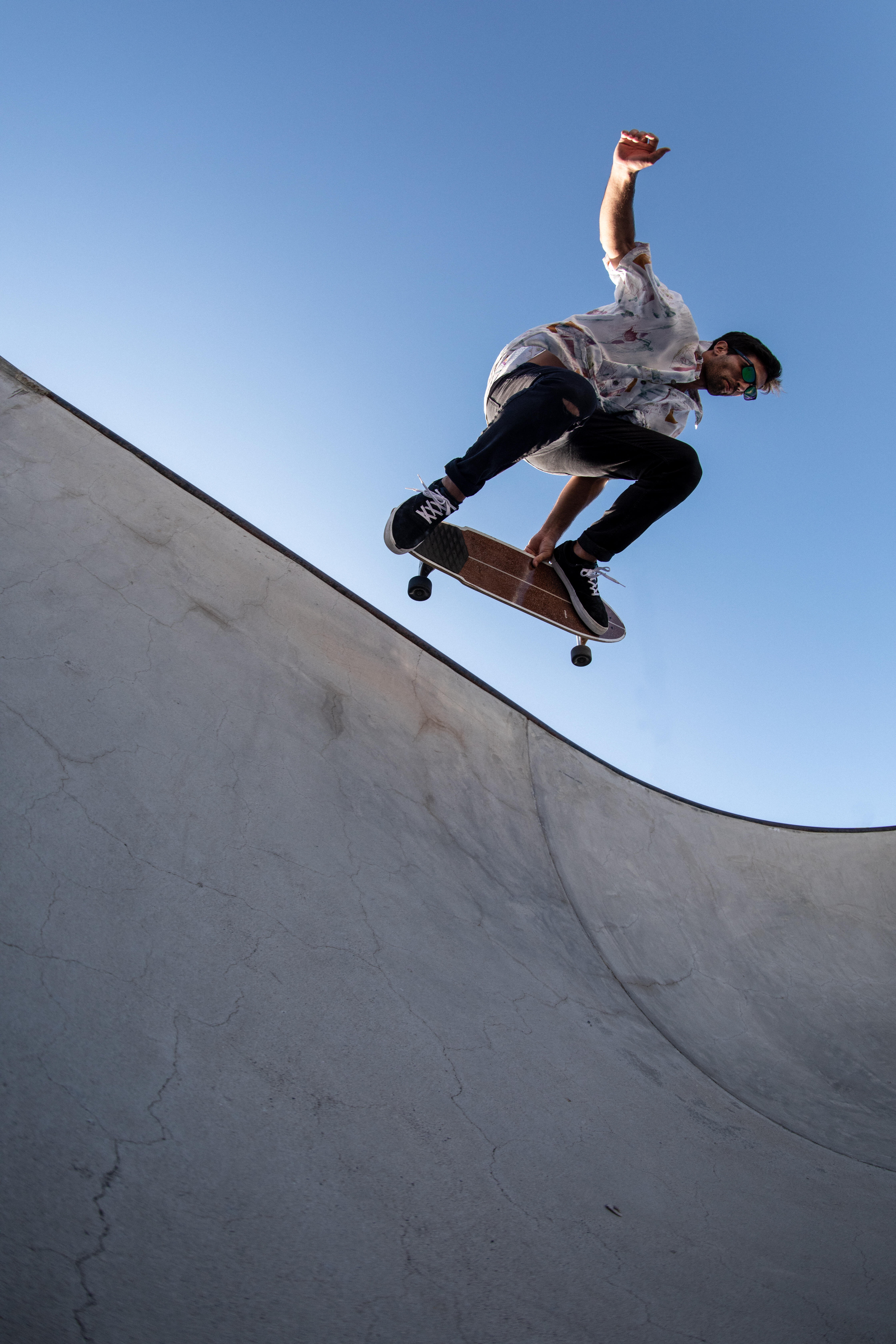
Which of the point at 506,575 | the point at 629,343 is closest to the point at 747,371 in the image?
the point at 629,343

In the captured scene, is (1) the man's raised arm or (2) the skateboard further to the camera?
(2) the skateboard

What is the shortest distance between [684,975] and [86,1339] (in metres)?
3.12

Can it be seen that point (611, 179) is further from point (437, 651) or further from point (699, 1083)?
point (699, 1083)

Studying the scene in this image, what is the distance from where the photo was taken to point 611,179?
337 centimetres

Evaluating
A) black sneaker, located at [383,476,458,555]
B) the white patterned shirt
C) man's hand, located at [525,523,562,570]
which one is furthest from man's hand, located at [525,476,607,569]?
black sneaker, located at [383,476,458,555]

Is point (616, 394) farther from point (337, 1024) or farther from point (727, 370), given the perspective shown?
point (337, 1024)

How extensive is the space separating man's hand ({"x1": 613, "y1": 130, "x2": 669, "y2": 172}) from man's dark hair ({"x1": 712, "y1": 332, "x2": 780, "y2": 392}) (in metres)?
1.10

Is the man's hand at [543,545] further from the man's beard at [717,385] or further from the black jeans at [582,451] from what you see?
the man's beard at [717,385]

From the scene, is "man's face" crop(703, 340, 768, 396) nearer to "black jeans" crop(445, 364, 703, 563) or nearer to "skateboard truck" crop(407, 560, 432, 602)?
"black jeans" crop(445, 364, 703, 563)

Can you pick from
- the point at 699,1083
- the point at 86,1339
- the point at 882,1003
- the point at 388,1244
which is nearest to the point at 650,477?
the point at 699,1083

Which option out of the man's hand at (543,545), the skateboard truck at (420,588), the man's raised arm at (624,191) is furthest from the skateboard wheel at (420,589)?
the man's raised arm at (624,191)

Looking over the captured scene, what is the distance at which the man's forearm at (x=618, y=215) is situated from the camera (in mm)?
3332

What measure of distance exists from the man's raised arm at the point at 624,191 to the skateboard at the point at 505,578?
1.66 meters

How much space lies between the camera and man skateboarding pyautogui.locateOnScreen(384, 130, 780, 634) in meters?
3.49
